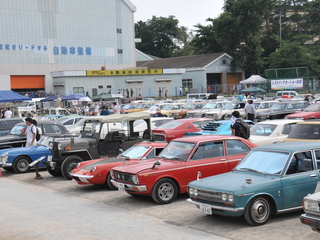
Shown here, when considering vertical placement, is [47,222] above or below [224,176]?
below

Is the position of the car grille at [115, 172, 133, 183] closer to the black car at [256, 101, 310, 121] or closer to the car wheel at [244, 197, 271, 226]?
the car wheel at [244, 197, 271, 226]

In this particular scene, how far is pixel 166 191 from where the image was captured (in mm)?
11125

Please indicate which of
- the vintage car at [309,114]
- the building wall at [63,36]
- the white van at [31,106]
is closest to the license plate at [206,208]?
the vintage car at [309,114]

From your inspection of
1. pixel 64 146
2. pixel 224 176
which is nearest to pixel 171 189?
pixel 224 176

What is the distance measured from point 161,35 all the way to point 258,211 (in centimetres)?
9352

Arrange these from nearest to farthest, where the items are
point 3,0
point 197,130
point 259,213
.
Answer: point 259,213 → point 197,130 → point 3,0

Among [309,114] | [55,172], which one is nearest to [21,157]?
[55,172]

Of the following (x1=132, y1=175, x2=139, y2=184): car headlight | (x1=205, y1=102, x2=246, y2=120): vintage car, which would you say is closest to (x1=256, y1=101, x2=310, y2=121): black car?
(x1=205, y1=102, x2=246, y2=120): vintage car

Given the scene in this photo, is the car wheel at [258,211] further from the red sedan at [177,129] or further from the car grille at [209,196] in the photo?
the red sedan at [177,129]

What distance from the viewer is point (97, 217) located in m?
10.3

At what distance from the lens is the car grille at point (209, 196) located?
29.2 feet

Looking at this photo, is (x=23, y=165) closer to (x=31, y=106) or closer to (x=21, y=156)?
(x=21, y=156)

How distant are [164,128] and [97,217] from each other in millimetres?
10972

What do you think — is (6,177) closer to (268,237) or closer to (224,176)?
(224,176)
